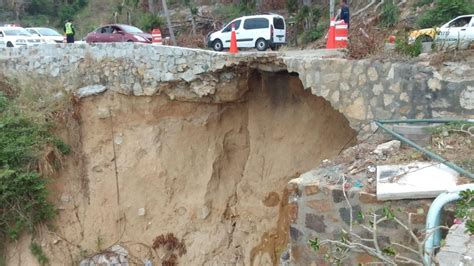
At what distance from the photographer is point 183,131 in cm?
953

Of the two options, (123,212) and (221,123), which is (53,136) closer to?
(123,212)

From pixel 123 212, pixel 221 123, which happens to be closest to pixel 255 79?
pixel 221 123

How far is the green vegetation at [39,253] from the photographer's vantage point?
9.12m

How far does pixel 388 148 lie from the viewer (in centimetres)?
502

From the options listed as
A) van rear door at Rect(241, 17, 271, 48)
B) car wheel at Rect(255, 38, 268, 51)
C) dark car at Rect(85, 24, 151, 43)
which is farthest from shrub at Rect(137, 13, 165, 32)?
car wheel at Rect(255, 38, 268, 51)

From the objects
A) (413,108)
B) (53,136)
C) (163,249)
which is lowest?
(163,249)

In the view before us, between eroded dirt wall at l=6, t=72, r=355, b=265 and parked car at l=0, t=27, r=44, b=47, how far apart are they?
8905mm

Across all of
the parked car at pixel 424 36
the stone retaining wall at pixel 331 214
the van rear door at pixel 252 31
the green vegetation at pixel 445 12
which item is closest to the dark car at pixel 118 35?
the van rear door at pixel 252 31

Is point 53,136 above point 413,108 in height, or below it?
below

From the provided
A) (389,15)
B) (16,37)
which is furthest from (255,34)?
(16,37)

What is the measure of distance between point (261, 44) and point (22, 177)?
820 cm

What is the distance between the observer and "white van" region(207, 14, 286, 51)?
1453 cm

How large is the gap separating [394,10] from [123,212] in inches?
446

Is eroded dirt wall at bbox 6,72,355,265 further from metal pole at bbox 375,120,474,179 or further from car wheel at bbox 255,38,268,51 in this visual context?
car wheel at bbox 255,38,268,51
